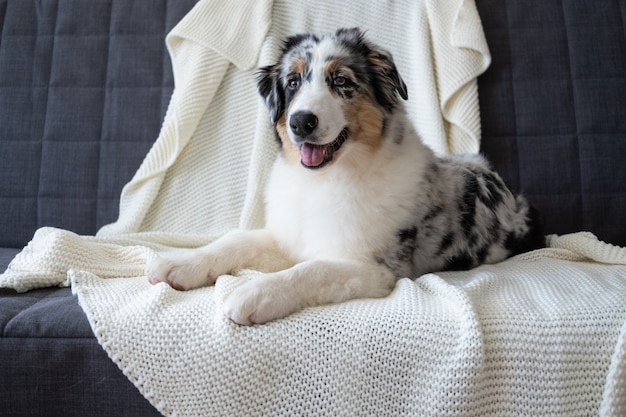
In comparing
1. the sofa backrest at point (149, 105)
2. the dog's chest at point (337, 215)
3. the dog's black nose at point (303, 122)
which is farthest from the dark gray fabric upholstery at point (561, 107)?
the dog's black nose at point (303, 122)

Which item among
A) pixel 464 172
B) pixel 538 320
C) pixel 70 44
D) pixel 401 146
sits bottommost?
pixel 538 320

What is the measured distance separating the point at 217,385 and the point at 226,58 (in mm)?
1886

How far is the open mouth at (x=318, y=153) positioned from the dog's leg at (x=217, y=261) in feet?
1.23

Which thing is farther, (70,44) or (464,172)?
(70,44)

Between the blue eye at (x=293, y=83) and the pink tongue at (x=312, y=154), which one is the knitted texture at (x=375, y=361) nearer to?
the pink tongue at (x=312, y=154)

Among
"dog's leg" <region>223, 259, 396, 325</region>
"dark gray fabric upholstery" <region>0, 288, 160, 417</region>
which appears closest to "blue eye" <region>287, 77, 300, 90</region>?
"dog's leg" <region>223, 259, 396, 325</region>

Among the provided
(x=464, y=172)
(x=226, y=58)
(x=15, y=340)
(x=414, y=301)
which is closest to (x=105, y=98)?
(x=226, y=58)

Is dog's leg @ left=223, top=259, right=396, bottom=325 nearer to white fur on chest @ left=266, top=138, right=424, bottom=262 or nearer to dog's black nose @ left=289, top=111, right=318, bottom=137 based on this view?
white fur on chest @ left=266, top=138, right=424, bottom=262

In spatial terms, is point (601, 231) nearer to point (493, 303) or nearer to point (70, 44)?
point (493, 303)

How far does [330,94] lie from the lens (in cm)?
184

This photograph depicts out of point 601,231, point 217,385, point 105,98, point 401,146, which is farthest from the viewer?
point 105,98

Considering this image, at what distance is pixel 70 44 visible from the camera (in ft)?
9.57

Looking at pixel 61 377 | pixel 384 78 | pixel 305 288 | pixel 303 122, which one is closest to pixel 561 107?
pixel 384 78

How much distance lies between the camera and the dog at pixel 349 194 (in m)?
1.76
